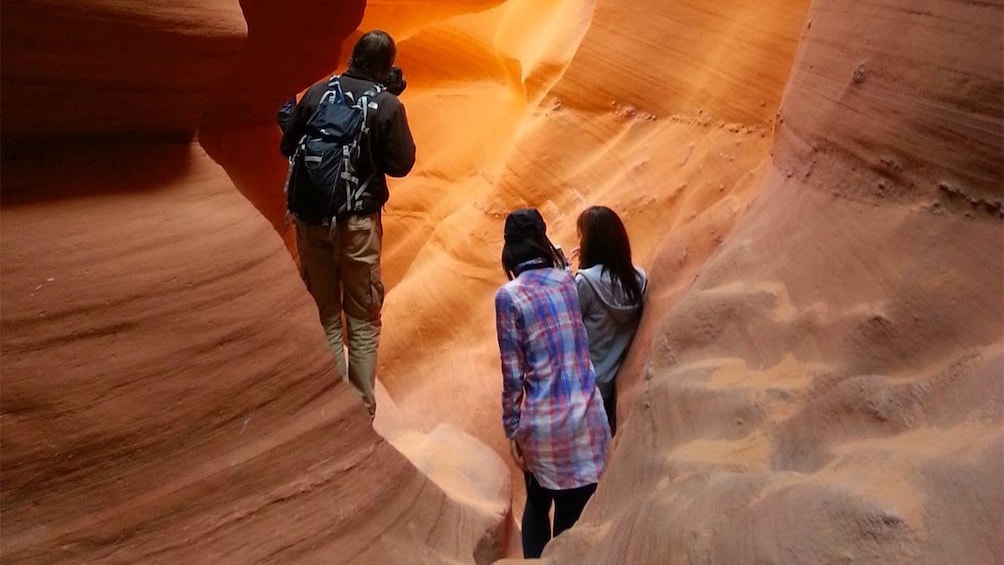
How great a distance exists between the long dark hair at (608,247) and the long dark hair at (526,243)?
1.47ft

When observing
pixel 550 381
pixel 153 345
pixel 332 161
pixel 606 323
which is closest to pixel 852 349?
pixel 550 381

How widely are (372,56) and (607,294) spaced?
4.05 ft

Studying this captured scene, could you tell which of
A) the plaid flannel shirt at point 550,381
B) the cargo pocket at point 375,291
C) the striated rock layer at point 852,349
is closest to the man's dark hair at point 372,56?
the cargo pocket at point 375,291

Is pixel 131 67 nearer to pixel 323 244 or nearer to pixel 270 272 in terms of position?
pixel 270 272

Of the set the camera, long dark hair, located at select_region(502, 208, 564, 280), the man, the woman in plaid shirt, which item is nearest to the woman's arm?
the woman in plaid shirt

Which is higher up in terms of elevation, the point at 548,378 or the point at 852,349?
the point at 852,349

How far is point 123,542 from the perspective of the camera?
7.82ft

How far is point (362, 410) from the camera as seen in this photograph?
3020 millimetres

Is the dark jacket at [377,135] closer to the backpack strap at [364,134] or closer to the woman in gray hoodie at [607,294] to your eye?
the backpack strap at [364,134]

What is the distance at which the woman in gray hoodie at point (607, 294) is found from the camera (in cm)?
364

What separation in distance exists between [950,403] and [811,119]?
116 centimetres

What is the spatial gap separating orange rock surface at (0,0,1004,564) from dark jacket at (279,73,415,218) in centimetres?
60

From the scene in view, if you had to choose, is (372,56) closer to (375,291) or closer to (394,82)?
(394,82)

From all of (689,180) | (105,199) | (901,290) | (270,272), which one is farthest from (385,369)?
(901,290)
